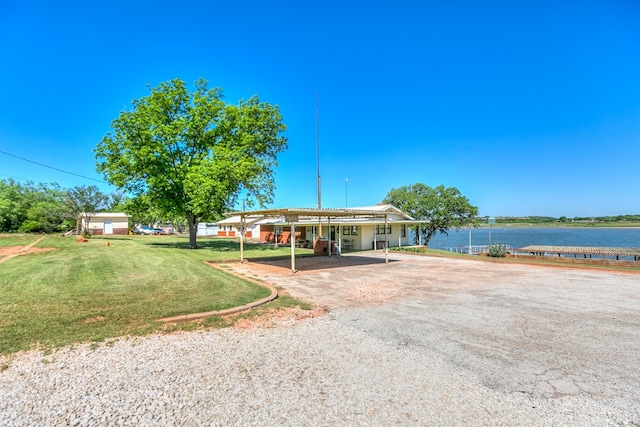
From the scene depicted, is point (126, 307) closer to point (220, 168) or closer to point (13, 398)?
point (13, 398)

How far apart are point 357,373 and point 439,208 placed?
1415 inches

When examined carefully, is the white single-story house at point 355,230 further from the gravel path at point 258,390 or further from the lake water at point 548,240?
the gravel path at point 258,390

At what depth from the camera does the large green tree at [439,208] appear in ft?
122

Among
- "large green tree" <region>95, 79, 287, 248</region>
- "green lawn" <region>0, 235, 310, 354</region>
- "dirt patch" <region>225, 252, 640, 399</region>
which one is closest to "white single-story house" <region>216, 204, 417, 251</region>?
"large green tree" <region>95, 79, 287, 248</region>

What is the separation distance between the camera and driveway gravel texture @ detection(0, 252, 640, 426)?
294 cm

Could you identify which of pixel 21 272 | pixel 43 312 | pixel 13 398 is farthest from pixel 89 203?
pixel 13 398

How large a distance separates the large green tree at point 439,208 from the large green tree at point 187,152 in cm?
2021

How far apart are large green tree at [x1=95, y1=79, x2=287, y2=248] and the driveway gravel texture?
1474 centimetres

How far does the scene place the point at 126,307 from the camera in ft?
20.4

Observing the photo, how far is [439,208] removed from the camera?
3722cm

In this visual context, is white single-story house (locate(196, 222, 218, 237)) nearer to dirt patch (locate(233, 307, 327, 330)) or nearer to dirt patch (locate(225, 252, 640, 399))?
dirt patch (locate(225, 252, 640, 399))

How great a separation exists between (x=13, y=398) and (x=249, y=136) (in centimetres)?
2005

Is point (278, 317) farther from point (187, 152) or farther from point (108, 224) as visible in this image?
point (108, 224)

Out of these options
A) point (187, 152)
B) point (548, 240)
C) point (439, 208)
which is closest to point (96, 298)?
point (187, 152)
